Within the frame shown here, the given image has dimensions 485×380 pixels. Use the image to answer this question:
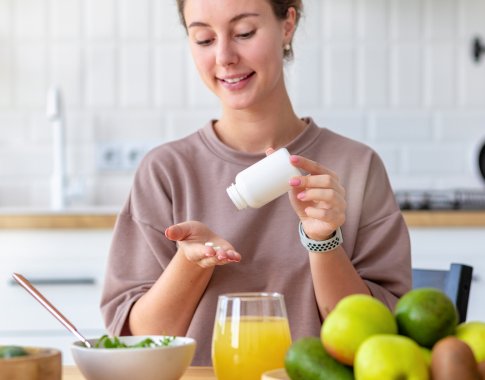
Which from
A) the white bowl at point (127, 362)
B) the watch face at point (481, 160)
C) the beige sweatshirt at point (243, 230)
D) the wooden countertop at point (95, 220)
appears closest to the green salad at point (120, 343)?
the white bowl at point (127, 362)

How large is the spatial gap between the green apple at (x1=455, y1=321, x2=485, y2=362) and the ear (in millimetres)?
961

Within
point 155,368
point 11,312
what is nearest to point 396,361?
point 155,368

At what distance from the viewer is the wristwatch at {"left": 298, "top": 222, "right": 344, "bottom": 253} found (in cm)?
146

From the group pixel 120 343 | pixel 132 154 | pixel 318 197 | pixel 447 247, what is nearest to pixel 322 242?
pixel 318 197

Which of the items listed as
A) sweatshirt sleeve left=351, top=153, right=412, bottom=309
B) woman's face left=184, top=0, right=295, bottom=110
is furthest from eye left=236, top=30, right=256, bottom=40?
sweatshirt sleeve left=351, top=153, right=412, bottom=309

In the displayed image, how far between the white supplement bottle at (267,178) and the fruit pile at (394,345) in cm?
38

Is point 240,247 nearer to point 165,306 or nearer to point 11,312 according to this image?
point 165,306

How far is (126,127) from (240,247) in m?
Result: 1.80

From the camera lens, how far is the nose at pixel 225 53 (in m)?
1.61

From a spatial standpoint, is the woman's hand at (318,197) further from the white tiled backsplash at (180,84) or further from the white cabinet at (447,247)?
the white tiled backsplash at (180,84)

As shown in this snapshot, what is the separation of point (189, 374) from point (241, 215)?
1.84ft

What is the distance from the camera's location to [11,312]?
2.70 metres

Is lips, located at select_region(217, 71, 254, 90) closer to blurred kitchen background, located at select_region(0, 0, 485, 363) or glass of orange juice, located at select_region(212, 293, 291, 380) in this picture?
glass of orange juice, located at select_region(212, 293, 291, 380)

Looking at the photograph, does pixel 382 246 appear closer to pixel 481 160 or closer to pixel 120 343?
pixel 120 343
